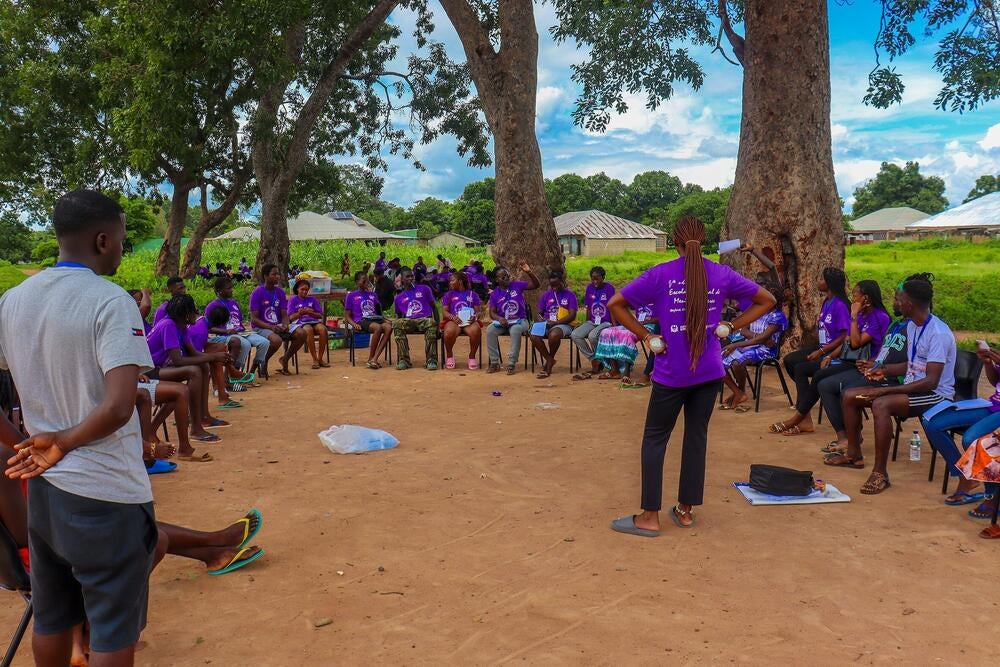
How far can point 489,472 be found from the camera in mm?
5664

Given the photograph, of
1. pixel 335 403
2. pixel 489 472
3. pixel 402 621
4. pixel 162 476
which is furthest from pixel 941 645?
pixel 335 403

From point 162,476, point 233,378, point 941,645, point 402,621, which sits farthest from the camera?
point 233,378

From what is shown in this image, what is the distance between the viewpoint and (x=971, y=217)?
161 ft

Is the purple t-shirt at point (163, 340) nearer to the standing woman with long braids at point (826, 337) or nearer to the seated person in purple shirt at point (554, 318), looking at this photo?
the seated person in purple shirt at point (554, 318)

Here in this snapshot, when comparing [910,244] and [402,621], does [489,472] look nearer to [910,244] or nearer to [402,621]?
[402,621]

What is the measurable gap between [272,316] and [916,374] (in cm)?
751

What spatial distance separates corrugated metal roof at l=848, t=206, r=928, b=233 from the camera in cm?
5894

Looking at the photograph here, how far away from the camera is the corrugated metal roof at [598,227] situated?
47.4 m

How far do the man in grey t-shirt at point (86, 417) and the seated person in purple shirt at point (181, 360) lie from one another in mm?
4237

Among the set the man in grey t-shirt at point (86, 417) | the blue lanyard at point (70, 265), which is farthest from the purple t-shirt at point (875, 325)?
the blue lanyard at point (70, 265)

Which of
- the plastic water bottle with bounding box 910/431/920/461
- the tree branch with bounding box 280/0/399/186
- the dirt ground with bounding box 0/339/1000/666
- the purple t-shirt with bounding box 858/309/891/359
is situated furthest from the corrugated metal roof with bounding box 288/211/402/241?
the plastic water bottle with bounding box 910/431/920/461

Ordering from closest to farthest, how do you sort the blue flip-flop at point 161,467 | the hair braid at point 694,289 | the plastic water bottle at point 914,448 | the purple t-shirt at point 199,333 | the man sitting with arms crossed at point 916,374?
the hair braid at point 694,289 → the man sitting with arms crossed at point 916,374 → the plastic water bottle at point 914,448 → the blue flip-flop at point 161,467 → the purple t-shirt at point 199,333

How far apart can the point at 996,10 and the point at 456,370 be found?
9.43m

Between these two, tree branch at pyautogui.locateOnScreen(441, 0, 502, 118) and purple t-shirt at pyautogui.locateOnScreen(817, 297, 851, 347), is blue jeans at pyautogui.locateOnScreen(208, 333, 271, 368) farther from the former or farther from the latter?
tree branch at pyautogui.locateOnScreen(441, 0, 502, 118)
